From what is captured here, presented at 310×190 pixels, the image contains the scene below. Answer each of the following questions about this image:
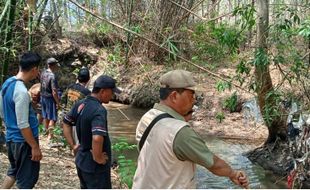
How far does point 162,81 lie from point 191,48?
12.7 meters

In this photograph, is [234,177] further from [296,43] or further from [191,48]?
[191,48]

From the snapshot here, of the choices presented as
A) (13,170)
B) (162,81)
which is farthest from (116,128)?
(162,81)

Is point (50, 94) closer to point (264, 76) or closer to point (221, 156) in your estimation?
point (221, 156)

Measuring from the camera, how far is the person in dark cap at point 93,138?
3430mm

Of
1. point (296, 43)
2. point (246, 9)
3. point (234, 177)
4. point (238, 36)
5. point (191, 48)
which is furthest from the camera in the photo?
point (191, 48)

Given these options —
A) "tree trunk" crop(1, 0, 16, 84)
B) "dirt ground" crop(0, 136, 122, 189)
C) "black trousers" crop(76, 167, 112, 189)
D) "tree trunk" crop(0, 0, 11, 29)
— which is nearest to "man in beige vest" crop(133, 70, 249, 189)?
"black trousers" crop(76, 167, 112, 189)

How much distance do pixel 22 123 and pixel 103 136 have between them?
65 cm

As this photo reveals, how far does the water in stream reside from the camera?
6.93 m

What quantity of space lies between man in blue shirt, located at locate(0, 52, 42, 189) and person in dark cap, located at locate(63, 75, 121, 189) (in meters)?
0.38

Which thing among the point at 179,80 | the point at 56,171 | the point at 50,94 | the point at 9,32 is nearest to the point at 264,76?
the point at 50,94

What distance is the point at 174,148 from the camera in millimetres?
2090

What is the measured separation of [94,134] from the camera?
3.38 m

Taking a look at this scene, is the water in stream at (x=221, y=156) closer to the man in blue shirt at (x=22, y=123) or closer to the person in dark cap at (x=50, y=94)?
the person in dark cap at (x=50, y=94)

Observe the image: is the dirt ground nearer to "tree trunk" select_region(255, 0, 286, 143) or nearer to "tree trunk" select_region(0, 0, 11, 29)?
"tree trunk" select_region(0, 0, 11, 29)
